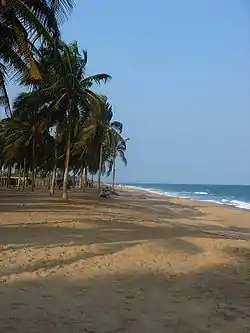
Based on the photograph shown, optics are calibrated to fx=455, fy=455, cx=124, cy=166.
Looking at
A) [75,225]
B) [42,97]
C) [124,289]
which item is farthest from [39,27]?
[42,97]

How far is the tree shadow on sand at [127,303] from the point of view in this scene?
444 centimetres

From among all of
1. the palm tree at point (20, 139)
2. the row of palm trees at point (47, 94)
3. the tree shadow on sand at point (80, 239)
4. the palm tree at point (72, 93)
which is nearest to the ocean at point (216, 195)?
the row of palm trees at point (47, 94)

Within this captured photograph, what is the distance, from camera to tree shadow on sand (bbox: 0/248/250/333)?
4.44 m

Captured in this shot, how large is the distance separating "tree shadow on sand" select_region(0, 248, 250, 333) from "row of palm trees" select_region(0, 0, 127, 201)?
5851mm

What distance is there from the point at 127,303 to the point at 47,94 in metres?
18.1

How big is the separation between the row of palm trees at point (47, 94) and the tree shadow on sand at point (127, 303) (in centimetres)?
585

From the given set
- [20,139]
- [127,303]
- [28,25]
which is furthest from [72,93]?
[127,303]

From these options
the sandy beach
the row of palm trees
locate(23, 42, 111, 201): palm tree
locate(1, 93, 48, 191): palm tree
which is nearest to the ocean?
the row of palm trees

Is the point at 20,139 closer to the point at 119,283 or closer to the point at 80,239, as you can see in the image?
the point at 80,239

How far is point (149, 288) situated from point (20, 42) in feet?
22.4

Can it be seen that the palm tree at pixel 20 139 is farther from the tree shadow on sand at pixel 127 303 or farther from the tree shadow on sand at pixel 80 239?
the tree shadow on sand at pixel 127 303

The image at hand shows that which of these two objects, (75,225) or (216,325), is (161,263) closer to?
(216,325)

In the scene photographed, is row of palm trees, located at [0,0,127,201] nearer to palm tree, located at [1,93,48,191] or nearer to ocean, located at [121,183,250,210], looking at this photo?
palm tree, located at [1,93,48,191]

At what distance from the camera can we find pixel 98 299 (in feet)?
17.6
